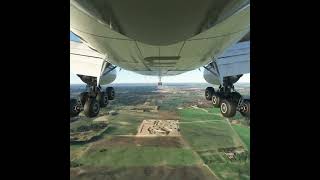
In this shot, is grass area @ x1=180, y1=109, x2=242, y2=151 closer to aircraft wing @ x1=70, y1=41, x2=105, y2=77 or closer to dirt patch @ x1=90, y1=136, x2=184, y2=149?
dirt patch @ x1=90, y1=136, x2=184, y2=149

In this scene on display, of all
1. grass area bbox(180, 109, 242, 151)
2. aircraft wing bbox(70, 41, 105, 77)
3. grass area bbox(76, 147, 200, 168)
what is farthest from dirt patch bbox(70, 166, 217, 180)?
aircraft wing bbox(70, 41, 105, 77)

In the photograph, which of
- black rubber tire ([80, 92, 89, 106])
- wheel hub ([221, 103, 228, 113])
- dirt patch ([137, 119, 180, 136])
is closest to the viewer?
wheel hub ([221, 103, 228, 113])

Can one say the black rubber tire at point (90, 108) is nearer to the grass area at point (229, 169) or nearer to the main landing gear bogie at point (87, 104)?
the main landing gear bogie at point (87, 104)

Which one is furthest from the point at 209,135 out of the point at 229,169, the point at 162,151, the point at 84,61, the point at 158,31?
the point at 158,31

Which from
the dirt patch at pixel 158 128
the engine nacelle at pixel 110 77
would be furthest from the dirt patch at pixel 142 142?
the engine nacelle at pixel 110 77

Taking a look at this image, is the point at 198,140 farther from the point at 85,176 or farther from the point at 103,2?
the point at 103,2

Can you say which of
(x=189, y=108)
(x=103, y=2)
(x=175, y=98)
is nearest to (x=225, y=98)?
(x=103, y=2)
